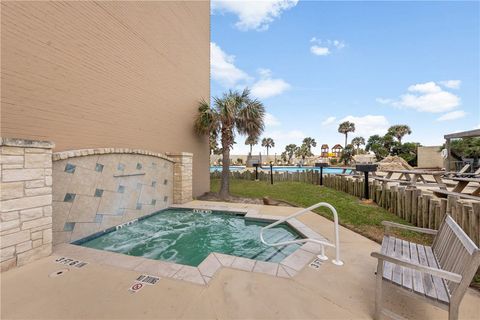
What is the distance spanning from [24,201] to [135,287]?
2345 millimetres

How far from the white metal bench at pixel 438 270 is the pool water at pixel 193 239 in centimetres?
202

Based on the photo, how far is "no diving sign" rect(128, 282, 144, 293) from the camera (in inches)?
99.3

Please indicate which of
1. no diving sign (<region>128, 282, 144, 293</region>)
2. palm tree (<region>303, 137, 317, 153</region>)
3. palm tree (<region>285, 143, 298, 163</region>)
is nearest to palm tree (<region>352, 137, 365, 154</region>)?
palm tree (<region>303, 137, 317, 153</region>)

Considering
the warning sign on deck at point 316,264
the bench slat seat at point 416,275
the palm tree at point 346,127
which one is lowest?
the warning sign on deck at point 316,264

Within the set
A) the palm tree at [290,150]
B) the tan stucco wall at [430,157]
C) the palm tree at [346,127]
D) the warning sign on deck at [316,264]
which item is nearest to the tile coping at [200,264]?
the warning sign on deck at [316,264]

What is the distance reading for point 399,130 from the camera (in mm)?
40719

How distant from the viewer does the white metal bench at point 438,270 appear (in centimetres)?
165

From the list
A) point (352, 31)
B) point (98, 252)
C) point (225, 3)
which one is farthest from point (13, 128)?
point (352, 31)

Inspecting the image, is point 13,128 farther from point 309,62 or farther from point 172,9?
point 309,62

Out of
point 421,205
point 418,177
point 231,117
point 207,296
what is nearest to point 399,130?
point 418,177

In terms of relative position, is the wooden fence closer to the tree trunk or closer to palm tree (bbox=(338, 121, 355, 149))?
the tree trunk

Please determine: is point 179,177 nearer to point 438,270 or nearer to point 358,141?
point 438,270

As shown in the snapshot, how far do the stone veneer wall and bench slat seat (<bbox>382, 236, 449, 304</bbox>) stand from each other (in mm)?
5791

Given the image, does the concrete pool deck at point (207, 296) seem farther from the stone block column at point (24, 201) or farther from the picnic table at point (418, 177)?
the picnic table at point (418, 177)
